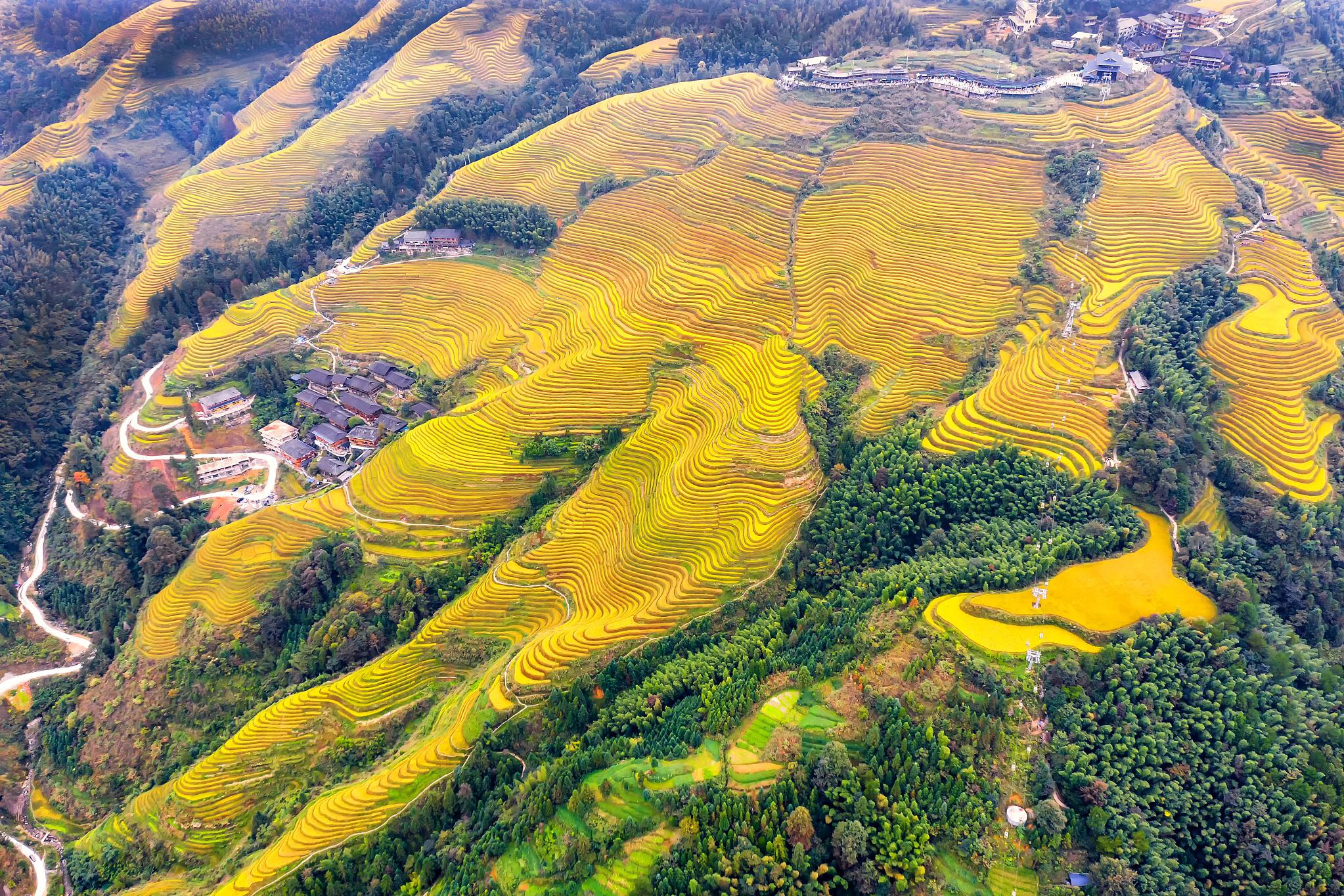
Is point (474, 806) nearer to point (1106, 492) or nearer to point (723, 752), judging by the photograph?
point (723, 752)

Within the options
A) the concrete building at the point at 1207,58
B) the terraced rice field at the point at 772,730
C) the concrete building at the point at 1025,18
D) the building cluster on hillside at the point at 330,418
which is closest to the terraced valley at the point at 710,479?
the terraced rice field at the point at 772,730

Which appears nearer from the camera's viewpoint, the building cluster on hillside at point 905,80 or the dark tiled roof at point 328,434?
the dark tiled roof at point 328,434

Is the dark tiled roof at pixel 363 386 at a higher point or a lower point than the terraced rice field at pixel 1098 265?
lower

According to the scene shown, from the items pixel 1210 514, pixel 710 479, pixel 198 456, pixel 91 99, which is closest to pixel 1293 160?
pixel 1210 514

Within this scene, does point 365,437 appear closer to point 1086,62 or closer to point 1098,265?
point 1098,265

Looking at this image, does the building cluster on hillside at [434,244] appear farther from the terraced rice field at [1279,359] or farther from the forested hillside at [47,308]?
the terraced rice field at [1279,359]

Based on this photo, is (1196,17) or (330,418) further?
(1196,17)

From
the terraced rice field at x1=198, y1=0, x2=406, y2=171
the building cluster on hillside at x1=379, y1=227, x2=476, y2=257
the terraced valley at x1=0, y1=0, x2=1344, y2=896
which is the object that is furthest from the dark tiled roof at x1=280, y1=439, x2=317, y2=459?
the terraced rice field at x1=198, y1=0, x2=406, y2=171
